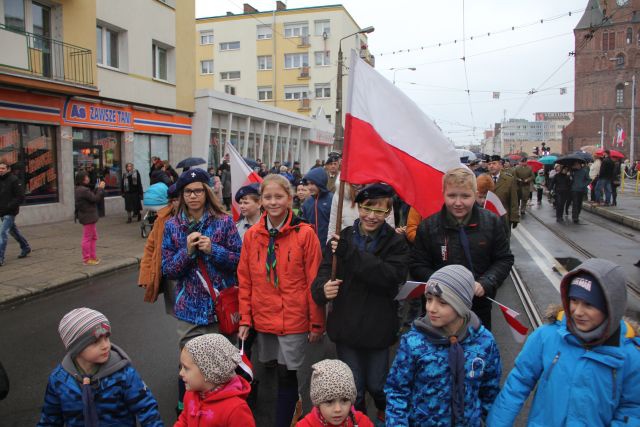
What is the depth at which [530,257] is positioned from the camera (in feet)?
32.9

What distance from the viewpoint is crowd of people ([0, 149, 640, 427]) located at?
2240 millimetres

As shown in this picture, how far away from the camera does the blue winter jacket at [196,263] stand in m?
3.56

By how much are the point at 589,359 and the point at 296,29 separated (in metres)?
46.3

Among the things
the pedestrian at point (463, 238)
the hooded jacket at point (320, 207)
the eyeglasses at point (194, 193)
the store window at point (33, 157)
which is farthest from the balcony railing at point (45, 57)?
the pedestrian at point (463, 238)

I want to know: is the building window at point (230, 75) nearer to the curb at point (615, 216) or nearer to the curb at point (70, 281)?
the curb at point (615, 216)

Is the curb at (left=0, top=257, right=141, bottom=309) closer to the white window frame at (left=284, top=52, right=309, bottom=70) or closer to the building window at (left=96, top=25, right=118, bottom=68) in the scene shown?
the building window at (left=96, top=25, right=118, bottom=68)

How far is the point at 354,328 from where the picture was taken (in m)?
3.20

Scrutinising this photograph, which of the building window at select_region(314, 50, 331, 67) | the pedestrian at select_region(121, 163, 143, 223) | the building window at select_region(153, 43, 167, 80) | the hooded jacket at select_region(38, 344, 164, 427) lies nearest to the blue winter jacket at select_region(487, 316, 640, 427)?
the hooded jacket at select_region(38, 344, 164, 427)

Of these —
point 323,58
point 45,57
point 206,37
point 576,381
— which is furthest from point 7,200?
point 206,37

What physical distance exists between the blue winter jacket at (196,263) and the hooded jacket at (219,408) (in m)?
1.08

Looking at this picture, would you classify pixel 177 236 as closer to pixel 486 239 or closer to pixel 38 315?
pixel 486 239

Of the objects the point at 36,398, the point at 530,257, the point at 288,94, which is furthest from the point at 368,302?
the point at 288,94

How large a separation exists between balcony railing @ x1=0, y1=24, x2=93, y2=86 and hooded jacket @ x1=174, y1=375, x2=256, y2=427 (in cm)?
1375

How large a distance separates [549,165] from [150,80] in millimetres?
21887
